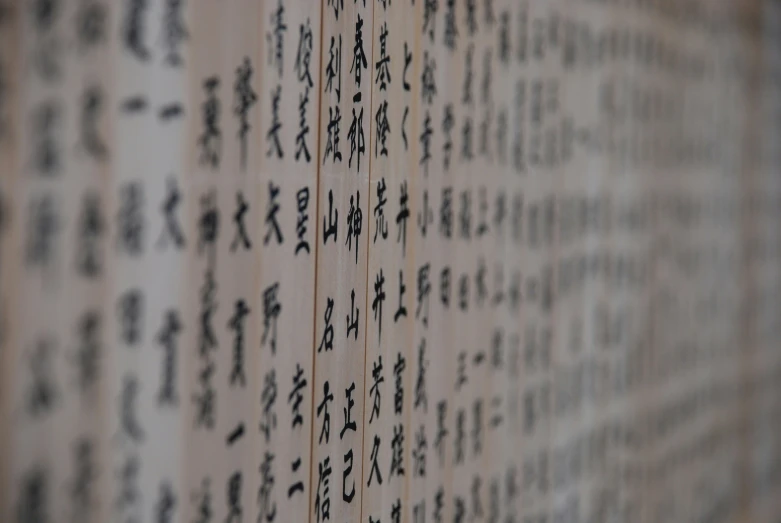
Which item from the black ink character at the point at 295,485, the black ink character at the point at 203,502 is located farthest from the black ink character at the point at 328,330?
the black ink character at the point at 203,502

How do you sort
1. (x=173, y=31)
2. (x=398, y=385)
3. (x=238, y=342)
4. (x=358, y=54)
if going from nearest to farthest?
1. (x=173, y=31)
2. (x=238, y=342)
3. (x=358, y=54)
4. (x=398, y=385)

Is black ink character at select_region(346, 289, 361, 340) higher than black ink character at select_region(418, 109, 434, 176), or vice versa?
black ink character at select_region(418, 109, 434, 176)

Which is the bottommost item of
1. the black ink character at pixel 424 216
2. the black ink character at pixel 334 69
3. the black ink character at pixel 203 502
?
the black ink character at pixel 203 502

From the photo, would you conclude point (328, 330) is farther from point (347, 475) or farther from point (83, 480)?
point (83, 480)

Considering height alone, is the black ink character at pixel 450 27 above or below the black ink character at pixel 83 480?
above

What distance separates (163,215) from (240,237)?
0.12 metres

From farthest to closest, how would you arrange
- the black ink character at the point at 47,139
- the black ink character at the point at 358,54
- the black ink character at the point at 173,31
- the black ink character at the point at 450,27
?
the black ink character at the point at 450,27
the black ink character at the point at 358,54
the black ink character at the point at 173,31
the black ink character at the point at 47,139

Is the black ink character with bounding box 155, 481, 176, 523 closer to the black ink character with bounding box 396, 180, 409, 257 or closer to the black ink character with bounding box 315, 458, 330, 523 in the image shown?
the black ink character with bounding box 315, 458, 330, 523

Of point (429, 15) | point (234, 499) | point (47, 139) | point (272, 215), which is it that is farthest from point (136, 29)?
point (429, 15)

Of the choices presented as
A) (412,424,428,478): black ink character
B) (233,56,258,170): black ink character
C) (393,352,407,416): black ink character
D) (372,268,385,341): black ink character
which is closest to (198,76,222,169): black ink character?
(233,56,258,170): black ink character

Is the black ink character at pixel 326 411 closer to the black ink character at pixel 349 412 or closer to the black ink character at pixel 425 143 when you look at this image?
the black ink character at pixel 349 412

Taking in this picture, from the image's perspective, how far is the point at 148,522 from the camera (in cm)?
78

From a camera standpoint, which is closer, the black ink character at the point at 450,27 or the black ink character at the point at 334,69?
the black ink character at the point at 334,69

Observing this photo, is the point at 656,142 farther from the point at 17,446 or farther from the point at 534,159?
the point at 17,446
